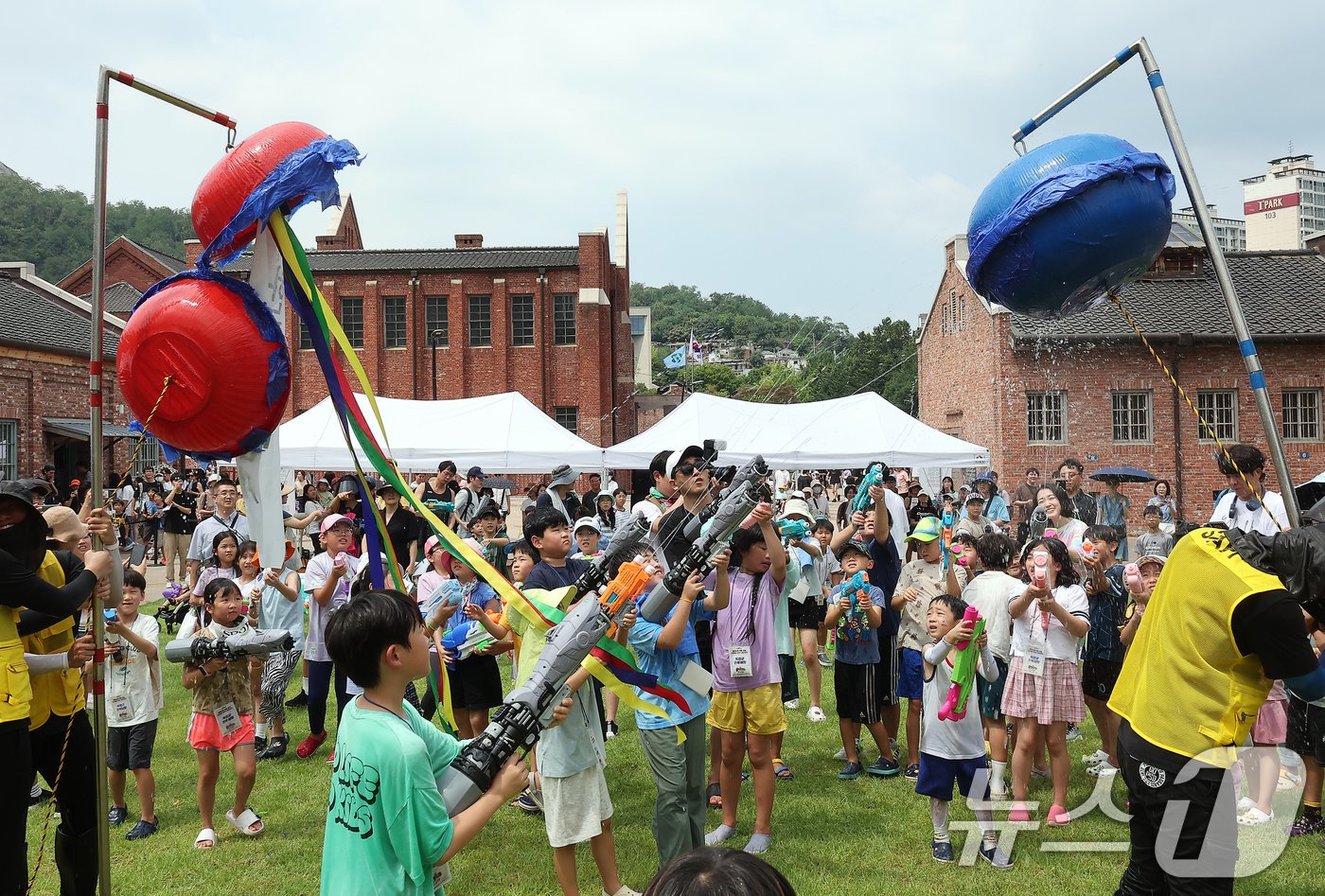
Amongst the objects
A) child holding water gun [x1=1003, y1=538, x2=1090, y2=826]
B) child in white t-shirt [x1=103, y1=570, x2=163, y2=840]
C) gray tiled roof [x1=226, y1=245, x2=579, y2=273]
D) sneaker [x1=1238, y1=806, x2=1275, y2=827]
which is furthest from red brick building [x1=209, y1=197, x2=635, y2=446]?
sneaker [x1=1238, y1=806, x2=1275, y2=827]

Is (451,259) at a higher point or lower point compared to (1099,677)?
higher

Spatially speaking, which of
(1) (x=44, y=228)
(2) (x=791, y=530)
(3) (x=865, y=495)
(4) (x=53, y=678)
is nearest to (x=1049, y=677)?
Answer: (3) (x=865, y=495)

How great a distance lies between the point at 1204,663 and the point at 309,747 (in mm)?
6221

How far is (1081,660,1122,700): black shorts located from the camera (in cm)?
618

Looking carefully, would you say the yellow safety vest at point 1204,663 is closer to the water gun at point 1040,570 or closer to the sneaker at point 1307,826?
the water gun at point 1040,570

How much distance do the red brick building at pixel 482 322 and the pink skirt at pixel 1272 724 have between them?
91.2 ft

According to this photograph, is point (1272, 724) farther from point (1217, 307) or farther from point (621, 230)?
point (621, 230)

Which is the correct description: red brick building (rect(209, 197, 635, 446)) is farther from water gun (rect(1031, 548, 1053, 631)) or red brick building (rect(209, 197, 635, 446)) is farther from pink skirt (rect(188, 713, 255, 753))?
water gun (rect(1031, 548, 1053, 631))

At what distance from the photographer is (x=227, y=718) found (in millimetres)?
5586

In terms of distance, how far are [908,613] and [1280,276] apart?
24.9 metres

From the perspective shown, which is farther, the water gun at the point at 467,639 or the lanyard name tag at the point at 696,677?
the water gun at the point at 467,639

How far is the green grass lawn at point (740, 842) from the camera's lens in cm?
493

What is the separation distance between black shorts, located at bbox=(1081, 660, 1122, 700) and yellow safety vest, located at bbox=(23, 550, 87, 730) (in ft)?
18.4

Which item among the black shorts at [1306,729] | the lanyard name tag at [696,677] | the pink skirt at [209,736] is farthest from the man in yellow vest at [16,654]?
the black shorts at [1306,729]
